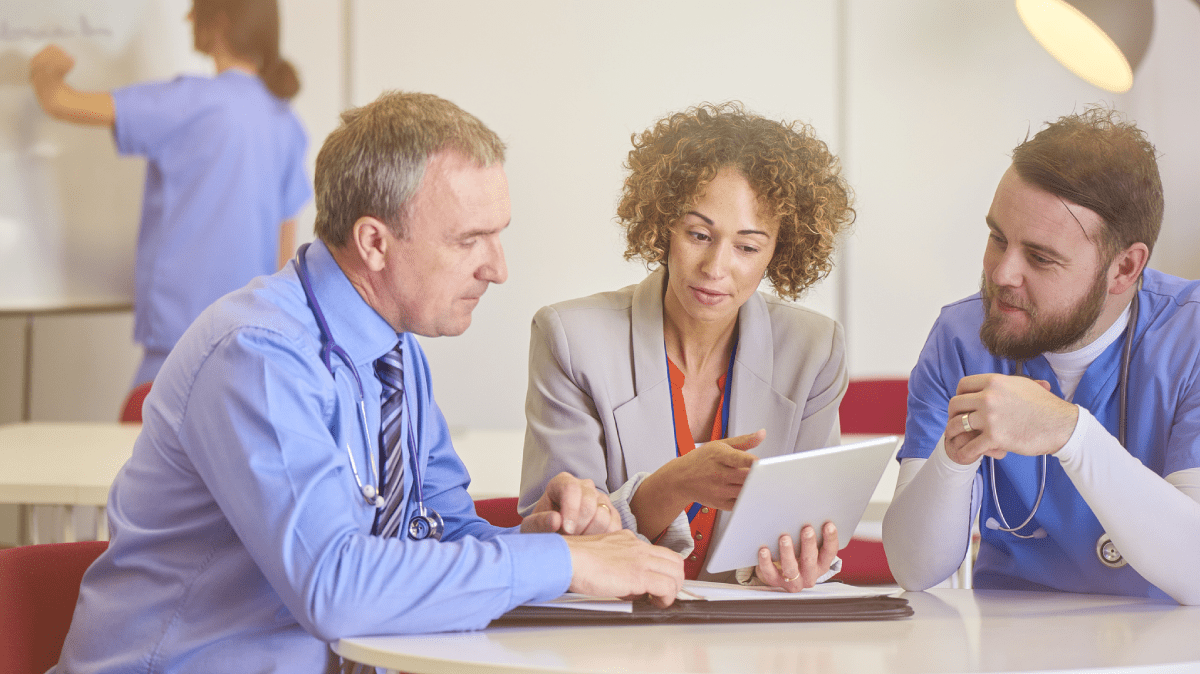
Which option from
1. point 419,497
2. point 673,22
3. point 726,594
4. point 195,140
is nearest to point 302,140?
point 195,140

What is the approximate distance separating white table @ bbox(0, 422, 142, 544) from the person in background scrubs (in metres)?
0.50

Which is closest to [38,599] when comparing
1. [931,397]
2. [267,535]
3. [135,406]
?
[267,535]

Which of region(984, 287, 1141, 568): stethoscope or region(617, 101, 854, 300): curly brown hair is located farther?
region(617, 101, 854, 300): curly brown hair

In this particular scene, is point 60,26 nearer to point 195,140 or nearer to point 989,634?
point 195,140

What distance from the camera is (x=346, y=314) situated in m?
1.36

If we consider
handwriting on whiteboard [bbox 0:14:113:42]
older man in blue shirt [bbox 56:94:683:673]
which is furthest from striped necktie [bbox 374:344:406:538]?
handwriting on whiteboard [bbox 0:14:113:42]

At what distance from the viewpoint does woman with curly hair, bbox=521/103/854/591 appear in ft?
5.91

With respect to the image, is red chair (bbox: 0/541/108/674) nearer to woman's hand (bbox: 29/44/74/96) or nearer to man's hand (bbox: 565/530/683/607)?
man's hand (bbox: 565/530/683/607)

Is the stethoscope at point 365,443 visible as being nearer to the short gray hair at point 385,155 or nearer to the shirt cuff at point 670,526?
the short gray hair at point 385,155

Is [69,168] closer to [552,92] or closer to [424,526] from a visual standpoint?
[552,92]

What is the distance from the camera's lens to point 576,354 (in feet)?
5.98

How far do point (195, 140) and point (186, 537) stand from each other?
273cm

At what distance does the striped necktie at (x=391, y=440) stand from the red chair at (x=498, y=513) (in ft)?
1.14

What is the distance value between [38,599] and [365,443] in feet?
1.59
